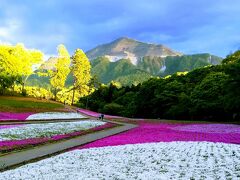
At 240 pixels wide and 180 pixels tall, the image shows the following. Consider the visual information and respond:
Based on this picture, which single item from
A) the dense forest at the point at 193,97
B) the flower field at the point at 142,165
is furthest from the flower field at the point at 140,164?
the dense forest at the point at 193,97

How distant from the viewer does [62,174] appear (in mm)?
16406

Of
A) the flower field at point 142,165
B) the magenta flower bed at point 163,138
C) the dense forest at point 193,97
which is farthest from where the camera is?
the dense forest at point 193,97

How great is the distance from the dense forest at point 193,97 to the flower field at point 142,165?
96.0ft

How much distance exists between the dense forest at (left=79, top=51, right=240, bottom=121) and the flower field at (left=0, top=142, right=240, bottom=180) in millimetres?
29265

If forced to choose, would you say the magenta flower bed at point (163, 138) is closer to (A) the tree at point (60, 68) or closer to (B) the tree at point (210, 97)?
(B) the tree at point (210, 97)

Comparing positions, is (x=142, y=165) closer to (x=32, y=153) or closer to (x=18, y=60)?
(x=32, y=153)

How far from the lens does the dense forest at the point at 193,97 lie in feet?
169

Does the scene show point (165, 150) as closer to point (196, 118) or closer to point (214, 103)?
point (214, 103)

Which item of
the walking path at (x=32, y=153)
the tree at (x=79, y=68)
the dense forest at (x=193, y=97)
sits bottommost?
the walking path at (x=32, y=153)

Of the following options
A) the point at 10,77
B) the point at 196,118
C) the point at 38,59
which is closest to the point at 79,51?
the point at 38,59

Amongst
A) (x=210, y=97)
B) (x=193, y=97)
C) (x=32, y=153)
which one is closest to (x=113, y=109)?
(x=193, y=97)

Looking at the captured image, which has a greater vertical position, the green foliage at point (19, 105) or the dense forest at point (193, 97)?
the dense forest at point (193, 97)

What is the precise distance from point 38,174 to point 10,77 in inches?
3042

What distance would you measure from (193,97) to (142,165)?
172 ft
